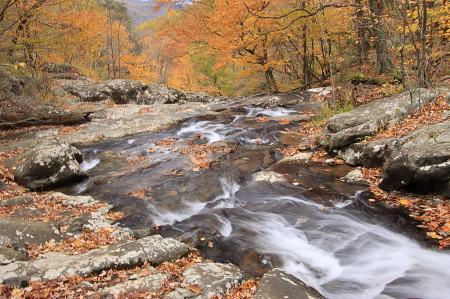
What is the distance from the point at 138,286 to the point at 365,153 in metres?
6.05

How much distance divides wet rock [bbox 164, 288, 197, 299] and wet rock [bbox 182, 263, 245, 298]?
0.11 metres

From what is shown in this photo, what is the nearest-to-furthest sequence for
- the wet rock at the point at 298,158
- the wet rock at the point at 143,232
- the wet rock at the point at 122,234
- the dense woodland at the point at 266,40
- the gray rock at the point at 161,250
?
1. the gray rock at the point at 161,250
2. the wet rock at the point at 122,234
3. the wet rock at the point at 143,232
4. the wet rock at the point at 298,158
5. the dense woodland at the point at 266,40

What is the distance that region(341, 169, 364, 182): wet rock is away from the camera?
5.99 m

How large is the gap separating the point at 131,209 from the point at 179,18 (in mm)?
19507

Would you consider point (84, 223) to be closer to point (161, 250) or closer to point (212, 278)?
point (161, 250)

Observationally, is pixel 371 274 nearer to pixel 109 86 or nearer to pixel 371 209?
pixel 371 209

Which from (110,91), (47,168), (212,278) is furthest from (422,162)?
(110,91)

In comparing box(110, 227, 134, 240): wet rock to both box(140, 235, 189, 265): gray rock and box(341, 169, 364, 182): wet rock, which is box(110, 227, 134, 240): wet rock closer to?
box(140, 235, 189, 265): gray rock

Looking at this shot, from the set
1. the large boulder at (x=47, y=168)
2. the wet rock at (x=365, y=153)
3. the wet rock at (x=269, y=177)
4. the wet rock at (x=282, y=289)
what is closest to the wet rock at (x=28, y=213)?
the large boulder at (x=47, y=168)

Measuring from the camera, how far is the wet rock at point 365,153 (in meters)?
6.16

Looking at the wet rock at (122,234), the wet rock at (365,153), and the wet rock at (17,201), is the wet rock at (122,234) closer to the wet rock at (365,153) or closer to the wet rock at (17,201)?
the wet rock at (17,201)

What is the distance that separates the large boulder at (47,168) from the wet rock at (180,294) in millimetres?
5475

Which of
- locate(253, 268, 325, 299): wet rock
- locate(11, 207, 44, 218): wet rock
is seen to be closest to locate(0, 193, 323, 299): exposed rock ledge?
locate(253, 268, 325, 299): wet rock

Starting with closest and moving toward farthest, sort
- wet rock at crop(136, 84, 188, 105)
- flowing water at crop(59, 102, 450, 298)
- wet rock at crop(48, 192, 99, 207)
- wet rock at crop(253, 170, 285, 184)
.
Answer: flowing water at crop(59, 102, 450, 298) < wet rock at crop(48, 192, 99, 207) < wet rock at crop(253, 170, 285, 184) < wet rock at crop(136, 84, 188, 105)
